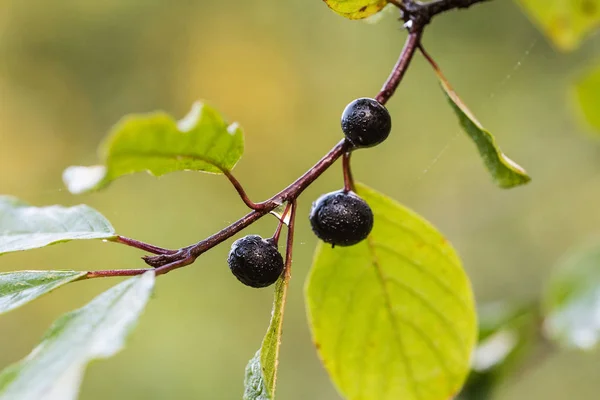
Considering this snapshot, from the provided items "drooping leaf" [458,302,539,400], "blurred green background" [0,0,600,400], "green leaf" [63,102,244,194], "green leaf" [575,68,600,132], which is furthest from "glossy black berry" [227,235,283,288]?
"blurred green background" [0,0,600,400]

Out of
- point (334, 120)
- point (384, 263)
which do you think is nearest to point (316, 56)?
point (334, 120)

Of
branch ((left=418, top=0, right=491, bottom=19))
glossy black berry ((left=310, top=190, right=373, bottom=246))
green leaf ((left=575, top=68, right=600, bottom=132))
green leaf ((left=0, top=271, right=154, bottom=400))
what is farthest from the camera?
green leaf ((left=575, top=68, right=600, bottom=132))

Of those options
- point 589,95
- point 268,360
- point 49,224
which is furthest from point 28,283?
point 589,95

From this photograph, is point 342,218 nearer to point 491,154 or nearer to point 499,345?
point 491,154

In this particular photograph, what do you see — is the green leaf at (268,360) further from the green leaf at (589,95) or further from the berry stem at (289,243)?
the green leaf at (589,95)

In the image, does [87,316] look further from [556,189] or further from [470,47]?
[470,47]

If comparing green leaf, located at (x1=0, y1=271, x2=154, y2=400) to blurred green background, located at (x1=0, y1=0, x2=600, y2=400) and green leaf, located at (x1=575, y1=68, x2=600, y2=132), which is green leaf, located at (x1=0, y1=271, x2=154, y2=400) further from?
blurred green background, located at (x1=0, y1=0, x2=600, y2=400)
